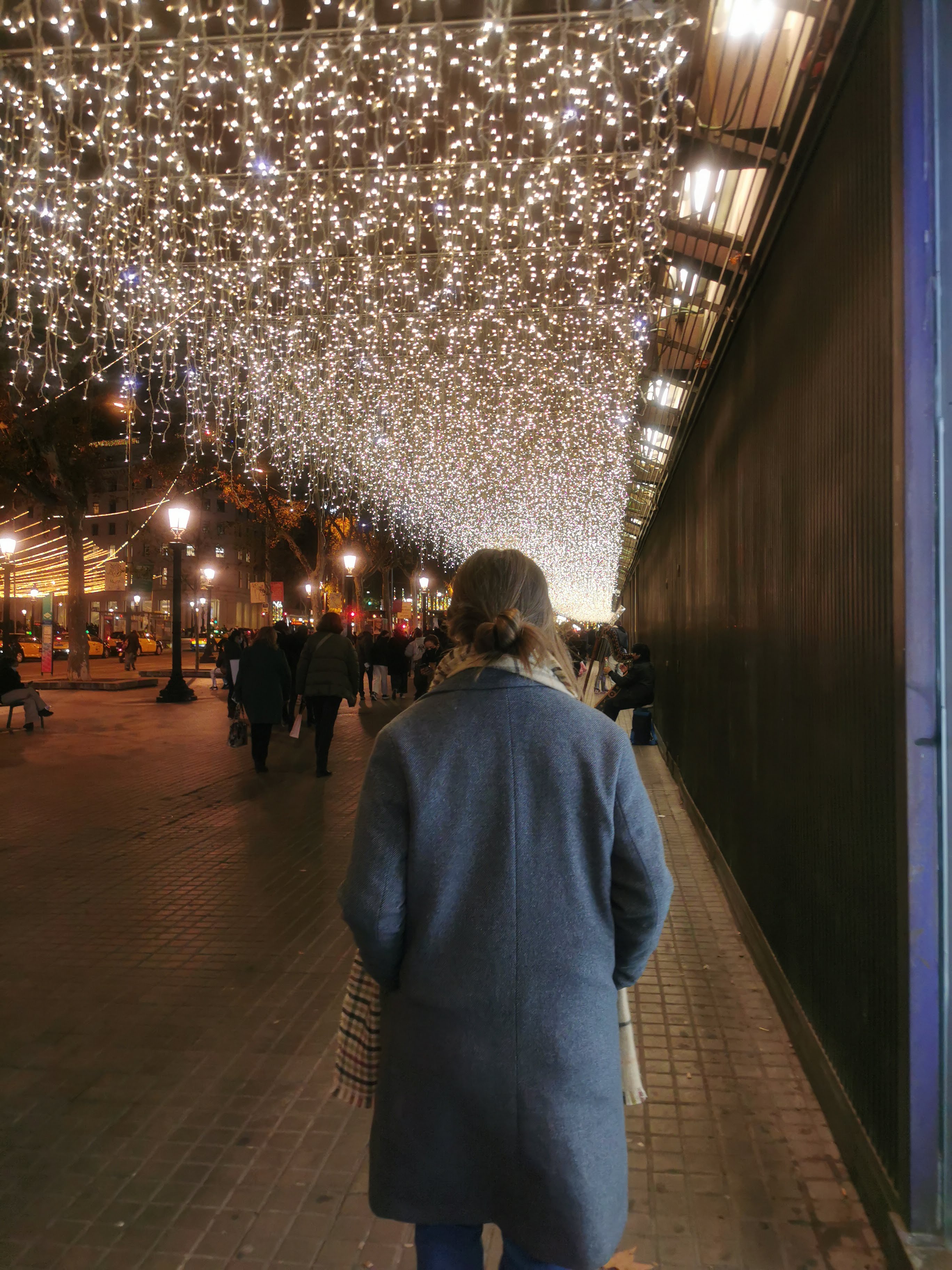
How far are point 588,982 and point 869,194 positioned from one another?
2.54m

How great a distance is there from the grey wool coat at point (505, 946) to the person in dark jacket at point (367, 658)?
17.9 meters

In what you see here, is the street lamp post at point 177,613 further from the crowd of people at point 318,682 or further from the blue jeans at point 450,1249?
the blue jeans at point 450,1249

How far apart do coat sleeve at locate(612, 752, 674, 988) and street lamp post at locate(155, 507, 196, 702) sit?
19436 mm

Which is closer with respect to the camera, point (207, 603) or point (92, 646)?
point (92, 646)

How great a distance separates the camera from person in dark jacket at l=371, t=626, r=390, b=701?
2053 cm

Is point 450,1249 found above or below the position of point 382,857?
below

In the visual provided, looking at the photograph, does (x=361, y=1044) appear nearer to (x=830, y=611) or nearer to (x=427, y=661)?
(x=830, y=611)

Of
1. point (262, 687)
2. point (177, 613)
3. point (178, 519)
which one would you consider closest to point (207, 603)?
point (177, 613)

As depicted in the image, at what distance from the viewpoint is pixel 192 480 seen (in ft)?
91.6

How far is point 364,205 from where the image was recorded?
9008 millimetres

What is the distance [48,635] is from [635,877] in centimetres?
2805

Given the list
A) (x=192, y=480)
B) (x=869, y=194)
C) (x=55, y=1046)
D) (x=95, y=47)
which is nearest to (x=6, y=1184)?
(x=55, y=1046)

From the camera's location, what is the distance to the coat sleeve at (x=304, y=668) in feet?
35.4

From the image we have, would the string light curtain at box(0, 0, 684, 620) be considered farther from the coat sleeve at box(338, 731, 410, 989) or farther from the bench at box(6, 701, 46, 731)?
the bench at box(6, 701, 46, 731)
